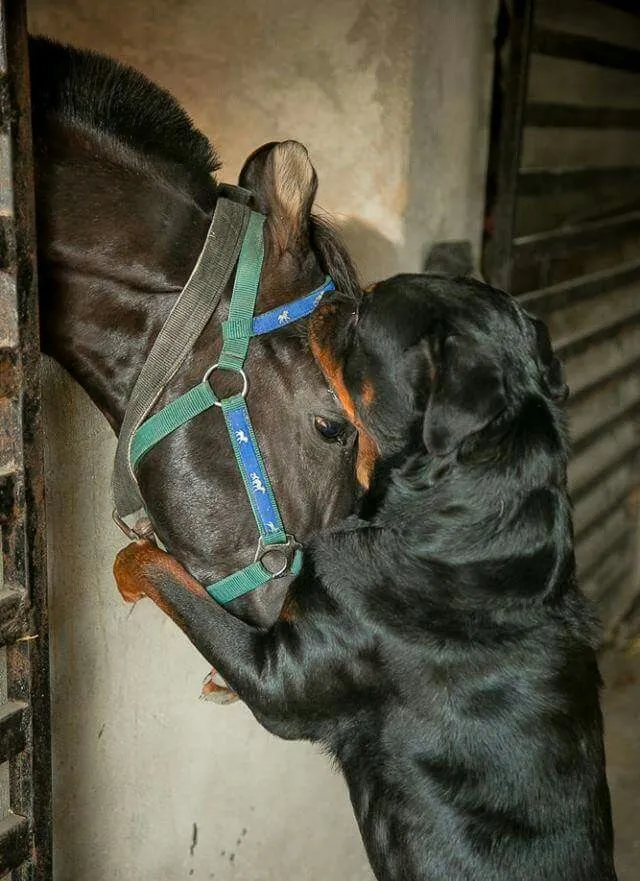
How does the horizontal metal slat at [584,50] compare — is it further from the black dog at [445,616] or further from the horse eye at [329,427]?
the horse eye at [329,427]

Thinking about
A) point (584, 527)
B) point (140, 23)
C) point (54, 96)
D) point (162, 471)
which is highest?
point (140, 23)

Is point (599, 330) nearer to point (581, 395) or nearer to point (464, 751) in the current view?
point (581, 395)

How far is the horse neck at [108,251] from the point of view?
1.95 m

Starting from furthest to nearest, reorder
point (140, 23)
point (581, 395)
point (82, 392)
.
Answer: point (581, 395), point (140, 23), point (82, 392)

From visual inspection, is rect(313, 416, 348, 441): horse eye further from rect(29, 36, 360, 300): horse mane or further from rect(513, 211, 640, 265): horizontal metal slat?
rect(513, 211, 640, 265): horizontal metal slat

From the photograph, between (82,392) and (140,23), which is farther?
(140,23)

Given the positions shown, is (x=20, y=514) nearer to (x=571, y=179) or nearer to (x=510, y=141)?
(x=510, y=141)

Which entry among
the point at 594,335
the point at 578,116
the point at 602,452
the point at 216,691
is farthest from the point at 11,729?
the point at 602,452

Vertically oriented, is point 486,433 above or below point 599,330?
above

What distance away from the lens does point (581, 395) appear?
203 inches

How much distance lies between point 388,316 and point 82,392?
776 mm

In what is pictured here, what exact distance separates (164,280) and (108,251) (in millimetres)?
121

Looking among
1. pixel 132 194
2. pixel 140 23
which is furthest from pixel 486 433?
pixel 140 23

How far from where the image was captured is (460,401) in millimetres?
1940
